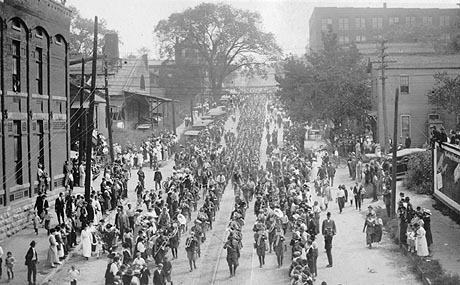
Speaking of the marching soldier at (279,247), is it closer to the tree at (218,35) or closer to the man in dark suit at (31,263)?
the man in dark suit at (31,263)

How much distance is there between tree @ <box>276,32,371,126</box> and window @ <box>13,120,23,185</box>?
86.5ft

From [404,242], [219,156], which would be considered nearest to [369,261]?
[404,242]

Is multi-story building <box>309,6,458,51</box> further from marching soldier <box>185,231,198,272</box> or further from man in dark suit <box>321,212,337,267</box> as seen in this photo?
marching soldier <box>185,231,198,272</box>

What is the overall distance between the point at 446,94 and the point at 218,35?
38.4 m

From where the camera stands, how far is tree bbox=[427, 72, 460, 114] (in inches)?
1705

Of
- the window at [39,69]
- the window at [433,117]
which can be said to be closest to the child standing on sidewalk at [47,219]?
the window at [39,69]

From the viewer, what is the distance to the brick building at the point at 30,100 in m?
25.7

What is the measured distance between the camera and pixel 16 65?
88.7 ft

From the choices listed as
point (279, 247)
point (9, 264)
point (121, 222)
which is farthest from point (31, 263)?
point (279, 247)

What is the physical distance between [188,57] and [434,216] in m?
54.2

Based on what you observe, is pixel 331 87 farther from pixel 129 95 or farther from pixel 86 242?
pixel 86 242

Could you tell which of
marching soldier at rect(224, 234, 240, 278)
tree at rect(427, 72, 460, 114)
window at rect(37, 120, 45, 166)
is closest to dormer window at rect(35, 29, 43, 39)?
window at rect(37, 120, 45, 166)

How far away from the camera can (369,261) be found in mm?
22062

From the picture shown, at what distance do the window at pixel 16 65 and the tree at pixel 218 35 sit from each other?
4750cm
